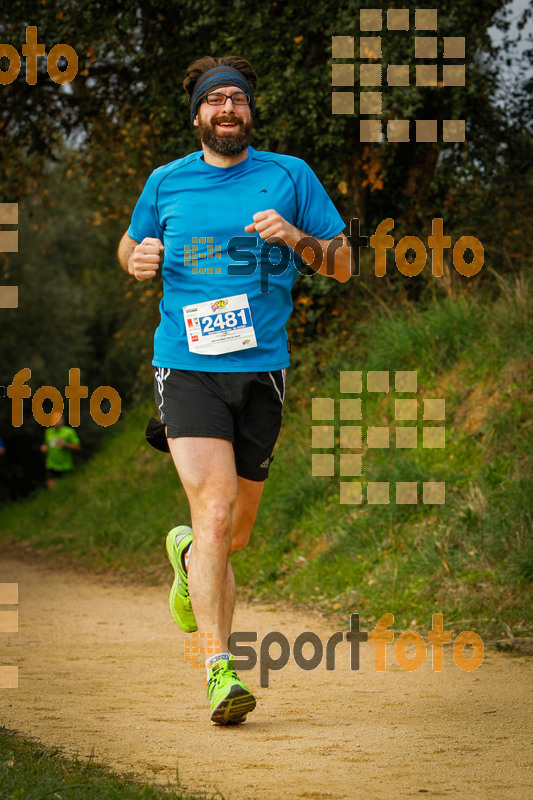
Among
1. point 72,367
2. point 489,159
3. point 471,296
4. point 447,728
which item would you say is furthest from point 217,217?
point 72,367

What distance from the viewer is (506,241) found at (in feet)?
36.4

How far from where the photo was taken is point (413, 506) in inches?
309

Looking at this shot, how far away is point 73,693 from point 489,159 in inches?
336

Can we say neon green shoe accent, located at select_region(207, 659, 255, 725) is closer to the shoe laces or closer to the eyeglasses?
the shoe laces

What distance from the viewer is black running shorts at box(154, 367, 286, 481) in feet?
13.4

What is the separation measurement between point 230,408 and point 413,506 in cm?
398

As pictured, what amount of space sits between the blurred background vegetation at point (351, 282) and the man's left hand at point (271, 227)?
128 inches

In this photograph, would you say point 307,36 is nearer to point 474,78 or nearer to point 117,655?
point 474,78

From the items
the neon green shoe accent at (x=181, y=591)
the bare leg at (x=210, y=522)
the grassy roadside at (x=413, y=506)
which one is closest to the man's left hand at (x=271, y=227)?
the bare leg at (x=210, y=522)

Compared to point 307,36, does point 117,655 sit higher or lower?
lower

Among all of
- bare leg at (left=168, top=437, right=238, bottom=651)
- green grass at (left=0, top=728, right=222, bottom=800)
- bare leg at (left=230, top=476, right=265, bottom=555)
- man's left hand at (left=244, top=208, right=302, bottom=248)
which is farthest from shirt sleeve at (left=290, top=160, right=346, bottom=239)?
green grass at (left=0, top=728, right=222, bottom=800)

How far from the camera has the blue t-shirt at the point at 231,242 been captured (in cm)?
413

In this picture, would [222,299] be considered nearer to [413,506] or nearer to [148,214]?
[148,214]

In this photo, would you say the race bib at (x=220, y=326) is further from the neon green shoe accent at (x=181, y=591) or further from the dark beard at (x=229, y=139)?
the neon green shoe accent at (x=181, y=591)
